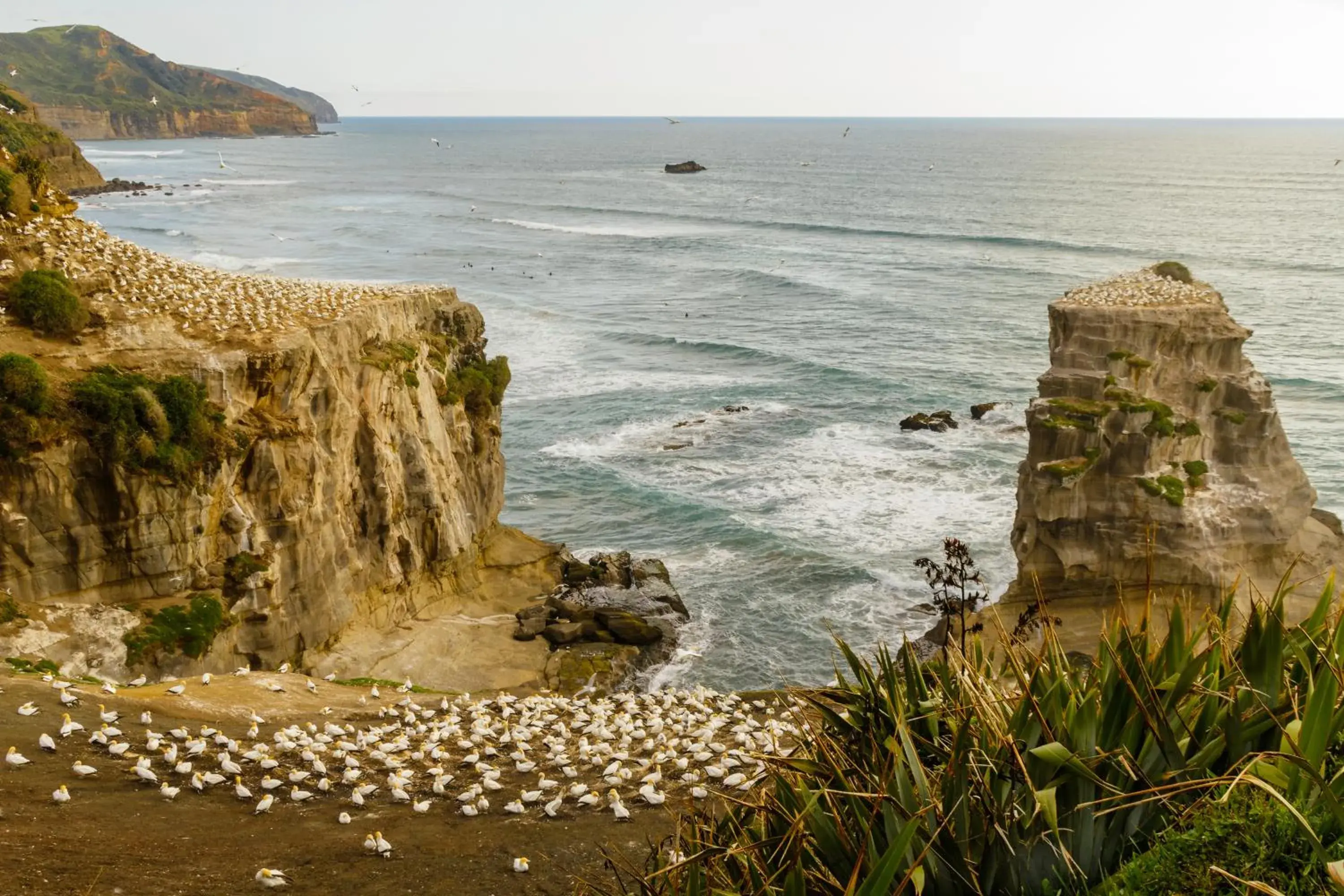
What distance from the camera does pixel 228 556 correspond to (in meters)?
24.4

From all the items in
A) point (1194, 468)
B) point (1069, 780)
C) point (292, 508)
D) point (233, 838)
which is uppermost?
point (1069, 780)

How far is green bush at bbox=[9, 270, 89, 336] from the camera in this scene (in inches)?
938

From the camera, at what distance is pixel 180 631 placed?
22812 millimetres

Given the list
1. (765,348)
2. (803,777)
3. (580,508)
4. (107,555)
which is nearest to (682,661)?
(580,508)

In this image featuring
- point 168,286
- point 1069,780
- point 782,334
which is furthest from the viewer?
point 782,334

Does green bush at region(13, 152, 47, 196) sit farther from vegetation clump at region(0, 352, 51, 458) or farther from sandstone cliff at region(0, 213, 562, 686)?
vegetation clump at region(0, 352, 51, 458)

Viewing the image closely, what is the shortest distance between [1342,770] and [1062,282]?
81.5 meters

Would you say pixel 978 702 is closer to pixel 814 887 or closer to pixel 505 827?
pixel 814 887

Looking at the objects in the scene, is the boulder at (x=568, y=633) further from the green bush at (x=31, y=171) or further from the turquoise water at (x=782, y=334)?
the green bush at (x=31, y=171)

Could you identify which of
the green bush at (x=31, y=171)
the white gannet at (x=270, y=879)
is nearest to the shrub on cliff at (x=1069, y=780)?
the white gannet at (x=270, y=879)

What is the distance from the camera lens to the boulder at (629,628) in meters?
32.9

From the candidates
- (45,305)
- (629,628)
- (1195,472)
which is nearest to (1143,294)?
(1195,472)

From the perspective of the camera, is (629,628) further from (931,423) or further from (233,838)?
(931,423)

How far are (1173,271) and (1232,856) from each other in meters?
34.3
